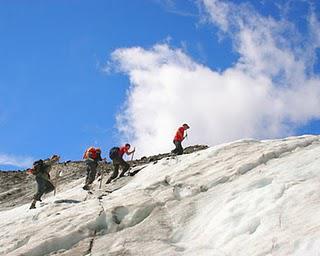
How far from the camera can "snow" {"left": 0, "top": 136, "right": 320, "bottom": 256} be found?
48.7 feet

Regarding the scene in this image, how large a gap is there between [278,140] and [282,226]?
8.33 meters

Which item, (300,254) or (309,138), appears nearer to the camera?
(300,254)

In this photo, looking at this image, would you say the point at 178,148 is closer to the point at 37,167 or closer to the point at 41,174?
the point at 41,174

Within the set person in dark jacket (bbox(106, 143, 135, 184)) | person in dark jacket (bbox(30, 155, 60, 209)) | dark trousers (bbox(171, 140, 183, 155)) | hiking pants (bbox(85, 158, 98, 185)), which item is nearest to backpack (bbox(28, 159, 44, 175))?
person in dark jacket (bbox(30, 155, 60, 209))

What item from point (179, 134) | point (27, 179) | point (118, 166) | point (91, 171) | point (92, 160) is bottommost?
point (91, 171)

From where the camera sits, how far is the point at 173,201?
19.2 m

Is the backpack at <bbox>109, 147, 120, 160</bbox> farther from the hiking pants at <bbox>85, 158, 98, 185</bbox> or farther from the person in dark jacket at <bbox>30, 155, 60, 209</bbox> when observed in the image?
the person in dark jacket at <bbox>30, 155, 60, 209</bbox>

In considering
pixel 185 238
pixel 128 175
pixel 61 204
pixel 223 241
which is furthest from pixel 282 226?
pixel 128 175

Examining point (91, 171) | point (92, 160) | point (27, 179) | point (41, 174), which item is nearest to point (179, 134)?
point (92, 160)

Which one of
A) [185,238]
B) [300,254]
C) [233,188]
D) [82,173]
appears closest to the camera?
[300,254]

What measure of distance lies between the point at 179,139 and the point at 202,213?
11.7m

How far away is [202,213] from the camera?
17641 mm

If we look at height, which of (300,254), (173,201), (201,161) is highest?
(201,161)

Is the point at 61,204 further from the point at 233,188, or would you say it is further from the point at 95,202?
the point at 233,188
